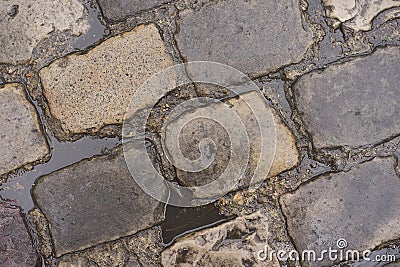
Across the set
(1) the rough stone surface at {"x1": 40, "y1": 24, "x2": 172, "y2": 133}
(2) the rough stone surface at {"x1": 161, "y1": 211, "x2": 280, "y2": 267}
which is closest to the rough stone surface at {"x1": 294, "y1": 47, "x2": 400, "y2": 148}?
(2) the rough stone surface at {"x1": 161, "y1": 211, "x2": 280, "y2": 267}

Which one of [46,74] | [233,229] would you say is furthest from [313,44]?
[46,74]

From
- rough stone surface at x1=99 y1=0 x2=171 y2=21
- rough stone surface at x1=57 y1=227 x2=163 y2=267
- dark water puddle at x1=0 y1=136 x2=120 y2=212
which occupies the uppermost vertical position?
rough stone surface at x1=99 y1=0 x2=171 y2=21

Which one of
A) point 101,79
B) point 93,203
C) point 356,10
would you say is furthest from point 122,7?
point 356,10

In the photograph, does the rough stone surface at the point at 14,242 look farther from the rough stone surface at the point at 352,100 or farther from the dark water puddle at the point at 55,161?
the rough stone surface at the point at 352,100

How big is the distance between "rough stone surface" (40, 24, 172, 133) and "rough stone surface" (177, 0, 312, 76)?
0.13m

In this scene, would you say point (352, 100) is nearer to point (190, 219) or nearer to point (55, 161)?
point (190, 219)

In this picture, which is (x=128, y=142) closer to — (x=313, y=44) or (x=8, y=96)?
(x=8, y=96)

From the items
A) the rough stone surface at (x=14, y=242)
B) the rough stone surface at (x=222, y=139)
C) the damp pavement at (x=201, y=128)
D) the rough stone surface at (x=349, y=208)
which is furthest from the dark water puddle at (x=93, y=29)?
the rough stone surface at (x=349, y=208)

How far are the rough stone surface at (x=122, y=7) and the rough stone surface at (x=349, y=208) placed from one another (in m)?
0.88

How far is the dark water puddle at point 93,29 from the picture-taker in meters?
1.75

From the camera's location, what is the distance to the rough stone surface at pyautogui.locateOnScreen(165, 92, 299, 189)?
1.71 meters

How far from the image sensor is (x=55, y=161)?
5.76ft

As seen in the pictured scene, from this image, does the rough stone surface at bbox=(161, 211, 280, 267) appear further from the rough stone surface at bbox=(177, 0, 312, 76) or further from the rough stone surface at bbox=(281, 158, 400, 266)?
the rough stone surface at bbox=(177, 0, 312, 76)

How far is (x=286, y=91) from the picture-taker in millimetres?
1748
